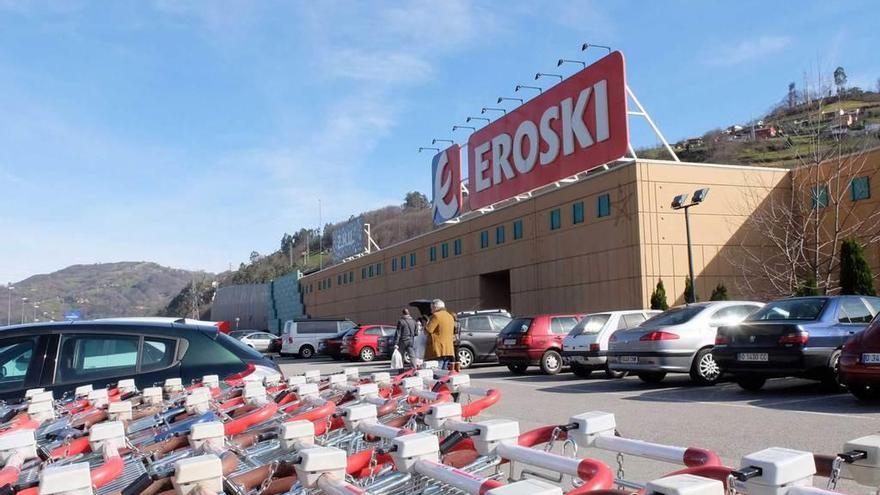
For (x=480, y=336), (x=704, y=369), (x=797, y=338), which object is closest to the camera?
(x=797, y=338)

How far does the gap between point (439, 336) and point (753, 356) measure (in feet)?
15.6

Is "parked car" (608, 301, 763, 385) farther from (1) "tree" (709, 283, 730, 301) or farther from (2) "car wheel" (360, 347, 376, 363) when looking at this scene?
(2) "car wheel" (360, 347, 376, 363)

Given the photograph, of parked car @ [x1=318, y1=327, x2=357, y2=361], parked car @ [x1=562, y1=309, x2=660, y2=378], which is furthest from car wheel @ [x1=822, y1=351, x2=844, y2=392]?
parked car @ [x1=318, y1=327, x2=357, y2=361]

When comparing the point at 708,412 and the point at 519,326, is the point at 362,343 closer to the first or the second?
the point at 519,326

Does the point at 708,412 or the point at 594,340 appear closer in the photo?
the point at 708,412

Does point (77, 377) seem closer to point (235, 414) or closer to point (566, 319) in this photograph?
point (235, 414)

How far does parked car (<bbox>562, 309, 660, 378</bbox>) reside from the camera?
16.0m

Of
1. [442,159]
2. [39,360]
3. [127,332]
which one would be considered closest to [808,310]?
[127,332]

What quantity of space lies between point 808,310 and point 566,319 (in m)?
7.75

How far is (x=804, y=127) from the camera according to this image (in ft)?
95.2

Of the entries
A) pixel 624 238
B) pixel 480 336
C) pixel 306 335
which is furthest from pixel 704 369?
pixel 306 335

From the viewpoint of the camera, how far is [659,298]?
2708cm

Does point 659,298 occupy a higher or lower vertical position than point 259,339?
higher

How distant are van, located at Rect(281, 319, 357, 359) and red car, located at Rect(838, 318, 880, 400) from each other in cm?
2609
